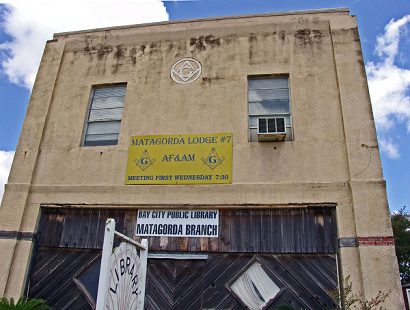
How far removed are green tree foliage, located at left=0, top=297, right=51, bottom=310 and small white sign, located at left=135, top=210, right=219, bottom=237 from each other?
2.19 m

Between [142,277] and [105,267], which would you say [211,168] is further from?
[105,267]

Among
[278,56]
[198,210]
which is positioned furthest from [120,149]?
[278,56]

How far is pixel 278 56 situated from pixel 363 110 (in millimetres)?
2336

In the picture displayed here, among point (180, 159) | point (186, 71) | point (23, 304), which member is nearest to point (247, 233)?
point (180, 159)

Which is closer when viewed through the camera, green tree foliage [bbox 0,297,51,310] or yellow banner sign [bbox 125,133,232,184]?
green tree foliage [bbox 0,297,51,310]

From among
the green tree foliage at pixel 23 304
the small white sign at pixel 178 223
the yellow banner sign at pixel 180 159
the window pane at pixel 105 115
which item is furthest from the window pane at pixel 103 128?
the green tree foliage at pixel 23 304

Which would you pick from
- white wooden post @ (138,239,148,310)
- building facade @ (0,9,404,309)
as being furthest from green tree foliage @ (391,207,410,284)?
white wooden post @ (138,239,148,310)

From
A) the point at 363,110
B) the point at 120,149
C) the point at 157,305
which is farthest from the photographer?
the point at 120,149

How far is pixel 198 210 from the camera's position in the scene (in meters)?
7.93

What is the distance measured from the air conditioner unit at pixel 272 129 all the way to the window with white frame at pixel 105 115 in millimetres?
3359

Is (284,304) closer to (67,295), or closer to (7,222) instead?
(67,295)

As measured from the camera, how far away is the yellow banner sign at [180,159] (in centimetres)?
811

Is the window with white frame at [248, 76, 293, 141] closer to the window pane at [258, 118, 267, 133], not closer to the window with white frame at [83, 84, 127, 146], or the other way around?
the window pane at [258, 118, 267, 133]

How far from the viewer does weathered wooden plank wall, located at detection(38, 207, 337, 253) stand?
24.2 feet
